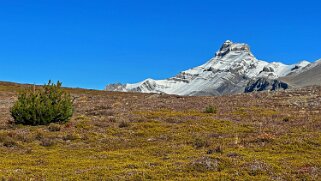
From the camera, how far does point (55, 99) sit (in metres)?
32.6

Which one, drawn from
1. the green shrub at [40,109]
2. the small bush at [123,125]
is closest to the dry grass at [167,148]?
the small bush at [123,125]

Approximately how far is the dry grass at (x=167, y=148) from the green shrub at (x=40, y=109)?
1.01 metres

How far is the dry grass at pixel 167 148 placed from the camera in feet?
53.9

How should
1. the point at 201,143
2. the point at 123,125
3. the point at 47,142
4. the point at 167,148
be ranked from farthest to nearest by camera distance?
1. the point at 123,125
2. the point at 47,142
3. the point at 201,143
4. the point at 167,148

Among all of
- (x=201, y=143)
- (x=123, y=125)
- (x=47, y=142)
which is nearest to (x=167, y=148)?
(x=201, y=143)

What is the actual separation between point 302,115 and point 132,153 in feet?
65.3

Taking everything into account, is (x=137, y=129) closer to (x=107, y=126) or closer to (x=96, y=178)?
(x=107, y=126)

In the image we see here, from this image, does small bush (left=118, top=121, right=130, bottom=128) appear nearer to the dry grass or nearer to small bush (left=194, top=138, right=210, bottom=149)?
the dry grass

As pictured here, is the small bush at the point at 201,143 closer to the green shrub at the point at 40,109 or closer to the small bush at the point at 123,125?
the small bush at the point at 123,125

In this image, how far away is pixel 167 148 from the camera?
22.5 metres

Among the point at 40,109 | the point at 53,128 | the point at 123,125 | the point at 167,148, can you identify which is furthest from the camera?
the point at 40,109

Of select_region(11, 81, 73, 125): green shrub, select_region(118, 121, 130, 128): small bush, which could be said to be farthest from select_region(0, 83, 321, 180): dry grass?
select_region(11, 81, 73, 125): green shrub

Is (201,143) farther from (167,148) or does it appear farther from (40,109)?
(40,109)

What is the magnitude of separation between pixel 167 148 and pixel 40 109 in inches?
501
